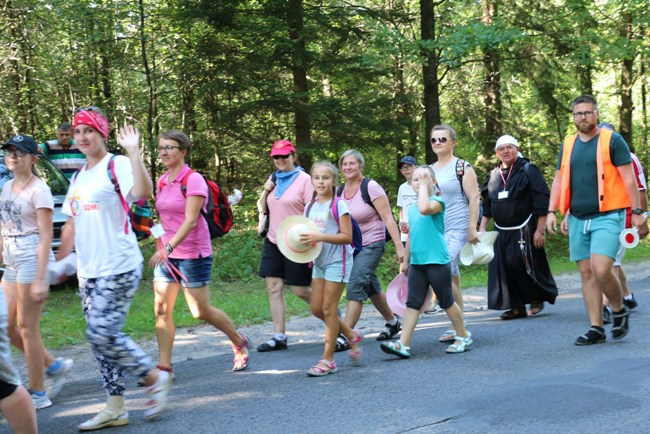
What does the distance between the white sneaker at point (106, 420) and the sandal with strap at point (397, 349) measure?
2530 millimetres

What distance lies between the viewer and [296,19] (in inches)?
685

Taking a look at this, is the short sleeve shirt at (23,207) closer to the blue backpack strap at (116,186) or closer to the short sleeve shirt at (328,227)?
the blue backpack strap at (116,186)

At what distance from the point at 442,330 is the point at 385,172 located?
654 inches

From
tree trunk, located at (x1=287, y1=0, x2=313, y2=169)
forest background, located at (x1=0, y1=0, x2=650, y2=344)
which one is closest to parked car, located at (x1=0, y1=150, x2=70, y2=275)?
forest background, located at (x1=0, y1=0, x2=650, y2=344)

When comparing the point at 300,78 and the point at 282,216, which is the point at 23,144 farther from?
the point at 300,78

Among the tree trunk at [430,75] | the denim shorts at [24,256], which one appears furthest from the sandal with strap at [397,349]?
the tree trunk at [430,75]

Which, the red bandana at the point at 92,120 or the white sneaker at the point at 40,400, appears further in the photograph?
the white sneaker at the point at 40,400

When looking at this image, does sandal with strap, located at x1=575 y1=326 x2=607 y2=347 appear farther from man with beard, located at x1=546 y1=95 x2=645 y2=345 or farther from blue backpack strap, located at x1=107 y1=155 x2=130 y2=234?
blue backpack strap, located at x1=107 y1=155 x2=130 y2=234

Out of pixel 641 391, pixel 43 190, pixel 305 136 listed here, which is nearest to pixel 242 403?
pixel 43 190

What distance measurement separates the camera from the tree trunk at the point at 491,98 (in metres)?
22.3

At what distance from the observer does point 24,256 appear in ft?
17.8

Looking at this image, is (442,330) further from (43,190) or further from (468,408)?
(43,190)

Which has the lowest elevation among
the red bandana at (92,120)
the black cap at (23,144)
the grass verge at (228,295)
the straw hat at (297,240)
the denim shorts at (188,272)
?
the grass verge at (228,295)

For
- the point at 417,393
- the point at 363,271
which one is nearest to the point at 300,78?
the point at 363,271
